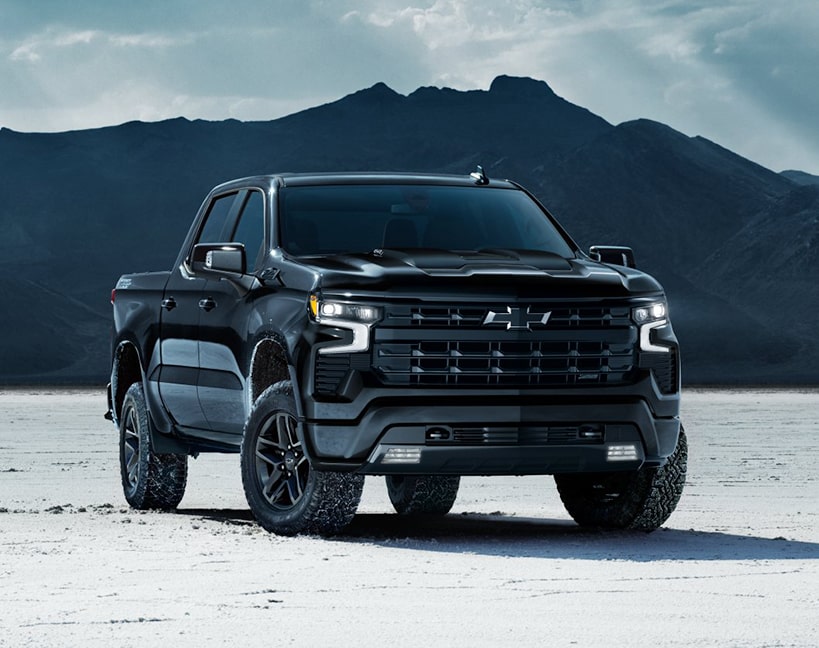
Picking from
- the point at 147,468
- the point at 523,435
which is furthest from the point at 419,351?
the point at 147,468

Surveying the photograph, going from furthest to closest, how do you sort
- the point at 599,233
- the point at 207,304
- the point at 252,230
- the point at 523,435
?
1. the point at 599,233
2. the point at 252,230
3. the point at 207,304
4. the point at 523,435

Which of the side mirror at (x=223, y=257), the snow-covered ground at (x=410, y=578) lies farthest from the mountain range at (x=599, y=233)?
the side mirror at (x=223, y=257)

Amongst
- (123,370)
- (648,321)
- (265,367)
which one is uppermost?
(648,321)

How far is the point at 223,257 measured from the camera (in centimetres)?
955

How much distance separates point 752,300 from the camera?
13325 cm

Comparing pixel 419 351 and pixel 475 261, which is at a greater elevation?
pixel 475 261

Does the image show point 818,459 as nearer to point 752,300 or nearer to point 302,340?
point 302,340

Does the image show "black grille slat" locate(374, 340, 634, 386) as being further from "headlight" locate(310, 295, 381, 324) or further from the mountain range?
the mountain range

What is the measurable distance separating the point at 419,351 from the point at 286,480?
50.6 inches

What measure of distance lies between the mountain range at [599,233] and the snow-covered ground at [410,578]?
8927cm

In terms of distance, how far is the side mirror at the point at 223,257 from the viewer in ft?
31.4

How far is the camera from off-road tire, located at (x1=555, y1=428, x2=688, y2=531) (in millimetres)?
9883

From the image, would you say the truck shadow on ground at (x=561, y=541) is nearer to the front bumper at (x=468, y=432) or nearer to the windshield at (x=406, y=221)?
the front bumper at (x=468, y=432)

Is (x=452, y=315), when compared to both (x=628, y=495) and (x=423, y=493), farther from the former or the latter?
(x=423, y=493)
